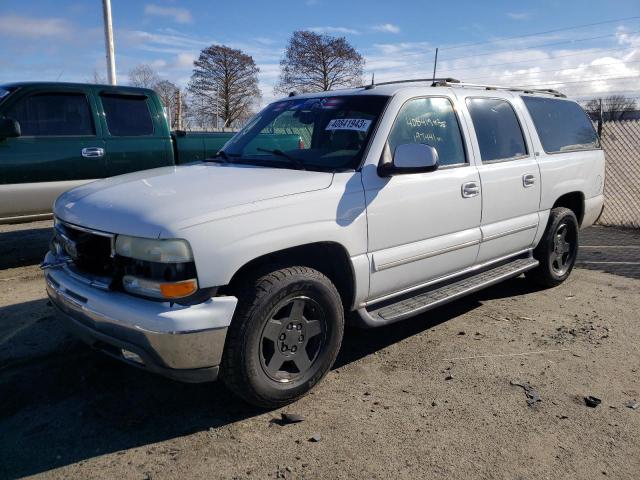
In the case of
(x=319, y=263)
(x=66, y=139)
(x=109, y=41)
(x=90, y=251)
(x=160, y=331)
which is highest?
(x=109, y=41)

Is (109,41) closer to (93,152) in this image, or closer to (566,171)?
A: (93,152)

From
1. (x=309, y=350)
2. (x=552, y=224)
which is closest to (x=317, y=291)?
(x=309, y=350)

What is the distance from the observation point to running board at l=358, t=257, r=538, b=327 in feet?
11.5

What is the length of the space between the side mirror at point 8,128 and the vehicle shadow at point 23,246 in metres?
1.52

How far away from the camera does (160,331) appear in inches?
101

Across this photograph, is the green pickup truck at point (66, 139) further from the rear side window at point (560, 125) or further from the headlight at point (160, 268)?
the rear side window at point (560, 125)

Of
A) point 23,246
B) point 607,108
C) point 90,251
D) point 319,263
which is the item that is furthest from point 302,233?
point 607,108

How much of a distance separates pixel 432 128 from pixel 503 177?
858mm

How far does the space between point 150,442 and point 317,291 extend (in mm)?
1210

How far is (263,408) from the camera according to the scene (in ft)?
10.2

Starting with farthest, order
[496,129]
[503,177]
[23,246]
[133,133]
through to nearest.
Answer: [23,246]
[133,133]
[496,129]
[503,177]

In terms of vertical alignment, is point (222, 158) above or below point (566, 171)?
above

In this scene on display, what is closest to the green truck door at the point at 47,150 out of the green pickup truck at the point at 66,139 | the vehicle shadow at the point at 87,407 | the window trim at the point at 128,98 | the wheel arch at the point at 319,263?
the green pickup truck at the point at 66,139

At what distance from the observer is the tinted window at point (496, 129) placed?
4.27 meters
